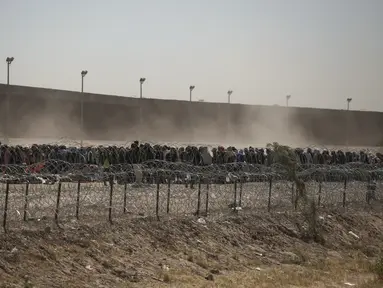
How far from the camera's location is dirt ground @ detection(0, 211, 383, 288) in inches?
339

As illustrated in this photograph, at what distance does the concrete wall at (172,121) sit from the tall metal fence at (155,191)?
24160mm

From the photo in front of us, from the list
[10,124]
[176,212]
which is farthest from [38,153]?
[10,124]

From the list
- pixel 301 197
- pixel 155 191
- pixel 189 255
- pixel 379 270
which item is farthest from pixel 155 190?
pixel 379 270

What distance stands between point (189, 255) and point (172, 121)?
34.8 metres

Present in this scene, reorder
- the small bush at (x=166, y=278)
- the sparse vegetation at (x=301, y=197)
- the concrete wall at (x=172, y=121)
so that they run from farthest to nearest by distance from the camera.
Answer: the concrete wall at (x=172, y=121), the sparse vegetation at (x=301, y=197), the small bush at (x=166, y=278)

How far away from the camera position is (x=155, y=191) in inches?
448

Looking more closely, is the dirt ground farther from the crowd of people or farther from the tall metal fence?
the crowd of people

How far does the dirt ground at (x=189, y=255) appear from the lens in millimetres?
8602

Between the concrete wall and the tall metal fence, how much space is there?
24.2 m

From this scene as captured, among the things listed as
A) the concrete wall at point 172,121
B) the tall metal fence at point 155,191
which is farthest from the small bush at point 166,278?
the concrete wall at point 172,121

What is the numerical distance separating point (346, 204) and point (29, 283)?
9541mm

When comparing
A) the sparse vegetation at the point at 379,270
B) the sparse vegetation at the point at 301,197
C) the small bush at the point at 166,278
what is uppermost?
the sparse vegetation at the point at 301,197

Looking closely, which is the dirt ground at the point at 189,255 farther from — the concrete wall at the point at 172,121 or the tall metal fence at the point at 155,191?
the concrete wall at the point at 172,121

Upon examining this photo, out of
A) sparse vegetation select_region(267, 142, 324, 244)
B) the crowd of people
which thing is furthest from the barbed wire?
the crowd of people
